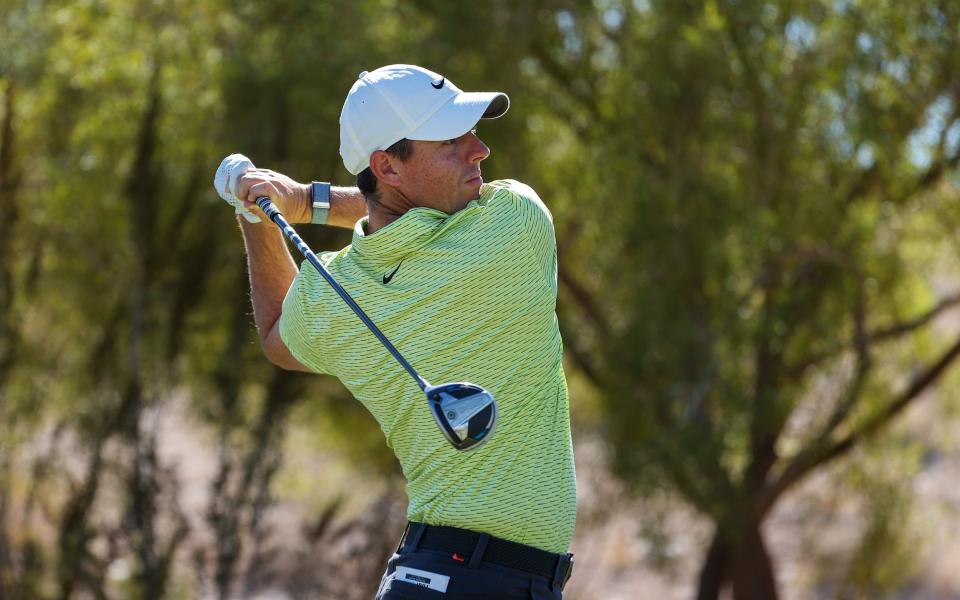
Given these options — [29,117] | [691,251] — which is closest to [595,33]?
[691,251]

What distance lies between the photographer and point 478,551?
2.78 m

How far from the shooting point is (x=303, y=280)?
9.70 feet

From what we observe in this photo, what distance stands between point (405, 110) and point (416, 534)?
86 cm

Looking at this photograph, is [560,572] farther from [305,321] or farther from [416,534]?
[305,321]

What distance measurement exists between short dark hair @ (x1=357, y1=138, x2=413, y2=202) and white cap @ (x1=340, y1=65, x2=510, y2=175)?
17 mm

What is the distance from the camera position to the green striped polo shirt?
280 cm

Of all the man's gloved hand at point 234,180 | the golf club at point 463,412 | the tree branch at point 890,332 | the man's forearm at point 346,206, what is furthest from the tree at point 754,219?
the golf club at point 463,412

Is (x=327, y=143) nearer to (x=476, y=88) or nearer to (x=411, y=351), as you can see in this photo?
(x=476, y=88)

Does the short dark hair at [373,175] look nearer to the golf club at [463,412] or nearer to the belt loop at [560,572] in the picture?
the golf club at [463,412]

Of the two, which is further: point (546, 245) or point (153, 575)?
point (153, 575)

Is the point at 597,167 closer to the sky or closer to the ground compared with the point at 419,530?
closer to the sky

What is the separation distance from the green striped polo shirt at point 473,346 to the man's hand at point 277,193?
35cm

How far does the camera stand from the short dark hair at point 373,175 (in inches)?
117

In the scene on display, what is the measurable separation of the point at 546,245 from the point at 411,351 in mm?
365
